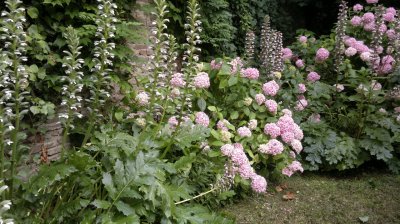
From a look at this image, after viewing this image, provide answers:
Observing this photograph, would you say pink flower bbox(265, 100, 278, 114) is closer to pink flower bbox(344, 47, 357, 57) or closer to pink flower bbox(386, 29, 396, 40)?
pink flower bbox(344, 47, 357, 57)

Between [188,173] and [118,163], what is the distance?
963mm

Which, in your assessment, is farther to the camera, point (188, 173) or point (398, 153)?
point (398, 153)

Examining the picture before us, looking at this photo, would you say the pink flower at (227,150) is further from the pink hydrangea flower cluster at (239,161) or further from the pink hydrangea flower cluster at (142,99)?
the pink hydrangea flower cluster at (142,99)

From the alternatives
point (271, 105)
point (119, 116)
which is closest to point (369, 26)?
point (271, 105)

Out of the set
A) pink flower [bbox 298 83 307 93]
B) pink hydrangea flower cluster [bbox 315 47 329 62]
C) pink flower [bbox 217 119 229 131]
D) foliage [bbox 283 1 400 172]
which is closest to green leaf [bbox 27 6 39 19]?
pink flower [bbox 217 119 229 131]

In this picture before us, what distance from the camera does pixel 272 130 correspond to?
3.84 metres

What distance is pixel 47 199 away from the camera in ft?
8.13

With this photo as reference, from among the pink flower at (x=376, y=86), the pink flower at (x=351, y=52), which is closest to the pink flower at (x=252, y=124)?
the pink flower at (x=376, y=86)

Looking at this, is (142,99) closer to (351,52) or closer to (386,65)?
(351,52)

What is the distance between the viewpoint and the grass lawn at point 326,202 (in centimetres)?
345

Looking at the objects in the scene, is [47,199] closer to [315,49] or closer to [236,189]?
[236,189]

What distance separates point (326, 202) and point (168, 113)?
1.72m

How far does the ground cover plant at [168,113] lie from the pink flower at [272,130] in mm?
14

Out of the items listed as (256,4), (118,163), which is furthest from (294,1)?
(118,163)
